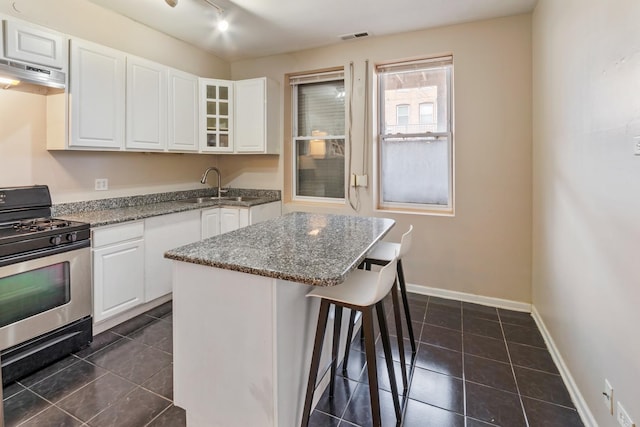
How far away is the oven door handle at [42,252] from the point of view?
1.95 meters

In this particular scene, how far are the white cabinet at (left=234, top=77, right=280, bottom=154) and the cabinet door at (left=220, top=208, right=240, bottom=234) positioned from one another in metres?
0.75

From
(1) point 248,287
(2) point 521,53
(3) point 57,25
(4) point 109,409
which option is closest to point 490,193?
(2) point 521,53

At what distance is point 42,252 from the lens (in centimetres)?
211

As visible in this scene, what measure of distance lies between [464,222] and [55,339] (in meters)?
3.35

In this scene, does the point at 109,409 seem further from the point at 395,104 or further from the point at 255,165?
the point at 395,104

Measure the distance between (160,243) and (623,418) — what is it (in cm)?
314

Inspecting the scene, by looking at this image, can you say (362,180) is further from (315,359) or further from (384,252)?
(315,359)

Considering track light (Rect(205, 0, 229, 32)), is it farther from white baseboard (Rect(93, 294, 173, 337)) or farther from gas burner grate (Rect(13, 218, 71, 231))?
white baseboard (Rect(93, 294, 173, 337))

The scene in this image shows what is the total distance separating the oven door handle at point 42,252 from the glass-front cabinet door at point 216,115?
1.72m

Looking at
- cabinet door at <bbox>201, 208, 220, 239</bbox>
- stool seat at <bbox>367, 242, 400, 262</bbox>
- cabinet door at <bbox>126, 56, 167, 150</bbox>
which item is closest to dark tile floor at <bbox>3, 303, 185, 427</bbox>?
cabinet door at <bbox>201, 208, 220, 239</bbox>

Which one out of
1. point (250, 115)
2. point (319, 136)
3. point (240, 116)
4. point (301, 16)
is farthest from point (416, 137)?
point (240, 116)

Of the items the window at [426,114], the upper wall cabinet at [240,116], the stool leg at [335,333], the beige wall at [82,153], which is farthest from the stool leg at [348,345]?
the beige wall at [82,153]

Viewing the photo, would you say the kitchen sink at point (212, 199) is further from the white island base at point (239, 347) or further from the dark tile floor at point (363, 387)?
the white island base at point (239, 347)

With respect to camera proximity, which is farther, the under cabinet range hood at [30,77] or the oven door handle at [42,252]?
the under cabinet range hood at [30,77]
